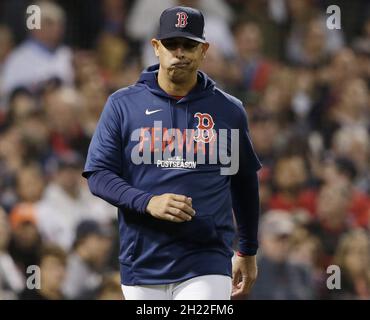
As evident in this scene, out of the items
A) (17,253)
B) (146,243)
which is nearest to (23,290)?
(17,253)

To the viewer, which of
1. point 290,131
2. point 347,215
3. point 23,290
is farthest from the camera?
point 290,131

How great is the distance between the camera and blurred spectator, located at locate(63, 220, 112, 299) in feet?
26.4

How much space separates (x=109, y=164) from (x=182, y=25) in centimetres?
64

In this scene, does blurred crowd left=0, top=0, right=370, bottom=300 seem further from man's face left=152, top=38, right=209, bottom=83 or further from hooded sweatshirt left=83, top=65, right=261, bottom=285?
man's face left=152, top=38, right=209, bottom=83

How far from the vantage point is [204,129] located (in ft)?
15.7

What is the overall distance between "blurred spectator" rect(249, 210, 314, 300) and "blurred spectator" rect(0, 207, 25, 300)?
1.62 meters

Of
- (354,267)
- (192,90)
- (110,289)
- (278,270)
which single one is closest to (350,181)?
(354,267)

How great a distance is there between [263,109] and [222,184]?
16.0 feet

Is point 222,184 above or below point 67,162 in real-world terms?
below

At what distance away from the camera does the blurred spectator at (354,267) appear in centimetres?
832

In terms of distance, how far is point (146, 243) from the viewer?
4707 mm

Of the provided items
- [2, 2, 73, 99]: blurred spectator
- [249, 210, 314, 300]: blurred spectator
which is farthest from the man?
[2, 2, 73, 99]: blurred spectator

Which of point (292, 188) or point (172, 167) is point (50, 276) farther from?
point (172, 167)
